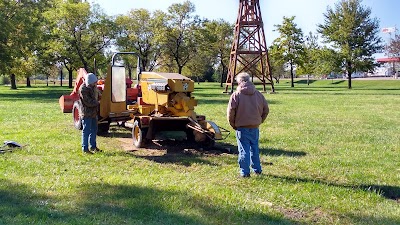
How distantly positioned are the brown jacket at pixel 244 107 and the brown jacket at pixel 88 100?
3384 millimetres

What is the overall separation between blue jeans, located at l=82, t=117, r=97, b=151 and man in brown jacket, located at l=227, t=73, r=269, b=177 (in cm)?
344

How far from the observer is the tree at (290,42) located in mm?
59875

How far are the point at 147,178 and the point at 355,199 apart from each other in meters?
3.02

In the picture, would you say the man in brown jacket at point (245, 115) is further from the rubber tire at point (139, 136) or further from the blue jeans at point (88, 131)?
the blue jeans at point (88, 131)

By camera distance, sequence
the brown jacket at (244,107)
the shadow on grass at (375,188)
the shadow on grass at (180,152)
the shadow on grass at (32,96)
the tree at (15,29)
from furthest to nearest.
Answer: the tree at (15,29) → the shadow on grass at (32,96) → the shadow on grass at (180,152) → the brown jacket at (244,107) → the shadow on grass at (375,188)

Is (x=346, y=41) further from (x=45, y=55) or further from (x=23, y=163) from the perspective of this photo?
(x=23, y=163)

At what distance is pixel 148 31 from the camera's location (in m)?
56.6

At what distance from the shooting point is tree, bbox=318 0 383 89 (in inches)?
2039

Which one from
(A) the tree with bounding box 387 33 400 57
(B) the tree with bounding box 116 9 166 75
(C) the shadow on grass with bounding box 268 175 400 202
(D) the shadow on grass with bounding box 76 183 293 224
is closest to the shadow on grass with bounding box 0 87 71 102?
(B) the tree with bounding box 116 9 166 75

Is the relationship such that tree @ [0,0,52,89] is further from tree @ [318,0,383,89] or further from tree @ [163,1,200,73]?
tree @ [318,0,383,89]

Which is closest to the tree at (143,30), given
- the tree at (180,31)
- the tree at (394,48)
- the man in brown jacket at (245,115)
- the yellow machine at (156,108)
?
the tree at (180,31)

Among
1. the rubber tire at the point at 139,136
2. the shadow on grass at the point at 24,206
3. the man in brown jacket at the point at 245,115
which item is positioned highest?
the man in brown jacket at the point at 245,115

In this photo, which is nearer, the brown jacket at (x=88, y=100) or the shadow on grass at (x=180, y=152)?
the shadow on grass at (x=180, y=152)

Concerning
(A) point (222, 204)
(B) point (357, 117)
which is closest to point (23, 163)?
(A) point (222, 204)
